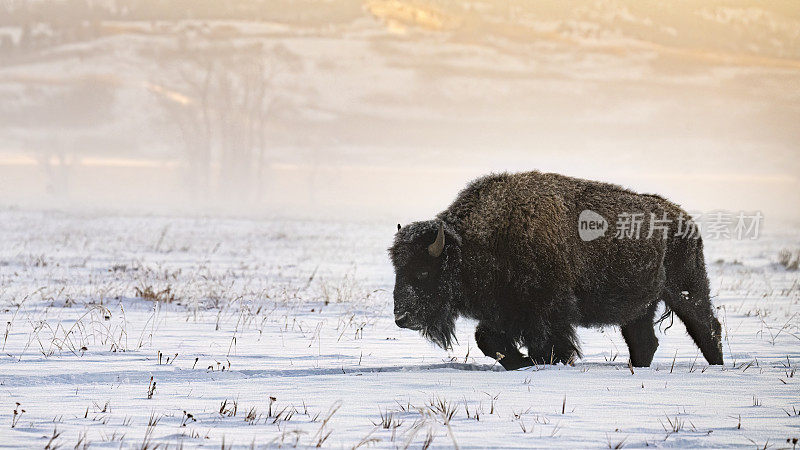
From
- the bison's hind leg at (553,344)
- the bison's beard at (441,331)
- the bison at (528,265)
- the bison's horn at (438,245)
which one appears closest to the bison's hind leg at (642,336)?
the bison at (528,265)

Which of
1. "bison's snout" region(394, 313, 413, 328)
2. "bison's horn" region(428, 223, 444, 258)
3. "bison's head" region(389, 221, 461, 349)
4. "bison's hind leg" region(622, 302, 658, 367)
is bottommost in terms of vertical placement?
"bison's hind leg" region(622, 302, 658, 367)

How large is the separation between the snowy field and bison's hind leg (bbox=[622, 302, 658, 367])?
0.23m

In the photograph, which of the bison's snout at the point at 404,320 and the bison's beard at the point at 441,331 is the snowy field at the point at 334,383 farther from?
the bison's snout at the point at 404,320

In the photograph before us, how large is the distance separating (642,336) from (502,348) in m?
1.95

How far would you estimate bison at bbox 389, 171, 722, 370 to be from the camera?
7.25 metres

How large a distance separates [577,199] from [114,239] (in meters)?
21.9

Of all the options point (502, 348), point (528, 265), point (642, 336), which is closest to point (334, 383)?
point (502, 348)

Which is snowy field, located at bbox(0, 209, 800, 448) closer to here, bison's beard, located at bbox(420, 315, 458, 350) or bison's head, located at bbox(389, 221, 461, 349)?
bison's beard, located at bbox(420, 315, 458, 350)

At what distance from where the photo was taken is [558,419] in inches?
198

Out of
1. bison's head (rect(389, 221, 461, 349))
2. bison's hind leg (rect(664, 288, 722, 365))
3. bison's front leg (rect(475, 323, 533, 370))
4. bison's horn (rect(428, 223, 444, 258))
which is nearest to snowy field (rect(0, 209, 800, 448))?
bison's front leg (rect(475, 323, 533, 370))

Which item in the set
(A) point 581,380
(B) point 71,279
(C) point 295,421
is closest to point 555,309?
(A) point 581,380

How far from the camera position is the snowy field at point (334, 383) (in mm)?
4664

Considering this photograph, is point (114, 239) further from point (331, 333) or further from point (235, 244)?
point (331, 333)

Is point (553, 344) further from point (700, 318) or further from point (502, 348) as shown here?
point (700, 318)
